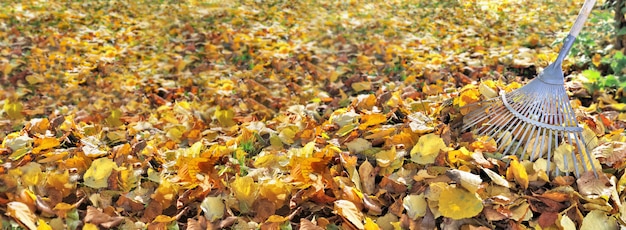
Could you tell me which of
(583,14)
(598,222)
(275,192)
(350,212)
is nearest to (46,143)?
(275,192)

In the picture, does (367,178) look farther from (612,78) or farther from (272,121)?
(612,78)

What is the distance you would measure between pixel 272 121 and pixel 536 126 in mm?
1425

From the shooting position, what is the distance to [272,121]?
277 cm

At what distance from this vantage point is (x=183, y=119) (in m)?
2.85

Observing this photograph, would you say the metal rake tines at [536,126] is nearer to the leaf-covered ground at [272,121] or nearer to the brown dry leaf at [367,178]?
the leaf-covered ground at [272,121]

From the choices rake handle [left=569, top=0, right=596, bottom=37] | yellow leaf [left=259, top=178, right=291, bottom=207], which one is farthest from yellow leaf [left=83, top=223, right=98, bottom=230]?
rake handle [left=569, top=0, right=596, bottom=37]

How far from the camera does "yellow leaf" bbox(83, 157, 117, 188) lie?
1.83 metres

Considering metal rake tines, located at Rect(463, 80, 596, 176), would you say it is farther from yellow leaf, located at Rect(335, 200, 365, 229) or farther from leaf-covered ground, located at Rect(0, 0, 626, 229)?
yellow leaf, located at Rect(335, 200, 365, 229)

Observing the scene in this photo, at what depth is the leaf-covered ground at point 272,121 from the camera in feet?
5.41

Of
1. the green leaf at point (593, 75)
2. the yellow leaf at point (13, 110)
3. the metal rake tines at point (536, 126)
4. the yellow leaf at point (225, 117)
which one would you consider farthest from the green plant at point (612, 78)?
the yellow leaf at point (13, 110)

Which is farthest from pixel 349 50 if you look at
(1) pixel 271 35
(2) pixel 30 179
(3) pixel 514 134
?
(2) pixel 30 179

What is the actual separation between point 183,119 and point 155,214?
1.21m

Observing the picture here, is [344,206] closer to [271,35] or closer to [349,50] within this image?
[349,50]

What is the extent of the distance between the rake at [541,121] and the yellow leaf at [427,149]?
0.84 ft
